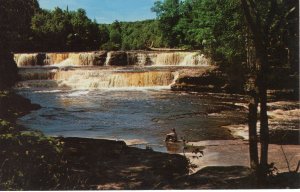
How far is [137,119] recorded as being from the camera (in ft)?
32.3

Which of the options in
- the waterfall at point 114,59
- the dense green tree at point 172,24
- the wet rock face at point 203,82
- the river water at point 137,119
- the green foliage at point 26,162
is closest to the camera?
the green foliage at point 26,162

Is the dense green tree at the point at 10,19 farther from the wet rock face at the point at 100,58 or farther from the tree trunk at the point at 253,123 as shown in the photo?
the wet rock face at the point at 100,58

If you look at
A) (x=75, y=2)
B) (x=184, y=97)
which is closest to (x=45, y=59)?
(x=184, y=97)

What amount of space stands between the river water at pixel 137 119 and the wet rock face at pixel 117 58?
30.2ft

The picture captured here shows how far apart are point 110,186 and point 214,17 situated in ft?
39.1

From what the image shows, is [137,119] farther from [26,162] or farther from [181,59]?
[181,59]

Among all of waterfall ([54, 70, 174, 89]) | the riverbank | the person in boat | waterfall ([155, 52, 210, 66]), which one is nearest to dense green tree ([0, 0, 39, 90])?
the riverbank

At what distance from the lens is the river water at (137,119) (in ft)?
30.1

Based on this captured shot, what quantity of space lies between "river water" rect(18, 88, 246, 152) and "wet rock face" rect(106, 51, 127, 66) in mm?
9213

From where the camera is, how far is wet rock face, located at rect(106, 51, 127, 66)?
22734mm

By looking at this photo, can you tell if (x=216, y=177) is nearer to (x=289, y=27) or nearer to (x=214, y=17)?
(x=289, y=27)

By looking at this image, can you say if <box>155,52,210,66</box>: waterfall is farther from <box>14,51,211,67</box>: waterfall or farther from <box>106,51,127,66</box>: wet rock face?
<box>106,51,127,66</box>: wet rock face

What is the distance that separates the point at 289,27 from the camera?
20.1 ft

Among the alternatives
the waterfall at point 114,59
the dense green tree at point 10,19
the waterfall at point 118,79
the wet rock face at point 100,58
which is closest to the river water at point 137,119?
the dense green tree at point 10,19
